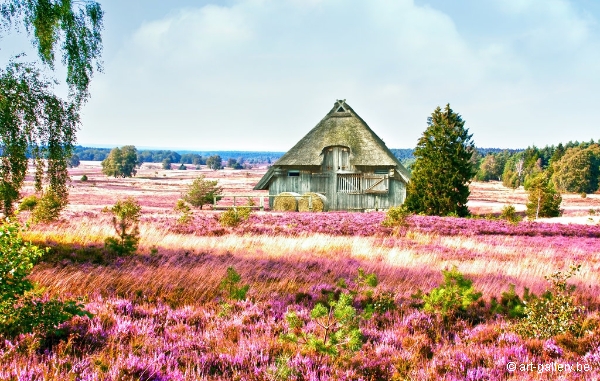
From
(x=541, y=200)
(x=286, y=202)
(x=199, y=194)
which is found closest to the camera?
(x=286, y=202)

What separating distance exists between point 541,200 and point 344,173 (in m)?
18.2

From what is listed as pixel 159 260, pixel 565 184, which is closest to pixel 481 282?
pixel 159 260

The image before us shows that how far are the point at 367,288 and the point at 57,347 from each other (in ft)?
16.2

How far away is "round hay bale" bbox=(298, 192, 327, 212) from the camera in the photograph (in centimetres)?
3041

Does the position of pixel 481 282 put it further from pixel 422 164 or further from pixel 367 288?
pixel 422 164

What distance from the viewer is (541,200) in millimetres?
35656

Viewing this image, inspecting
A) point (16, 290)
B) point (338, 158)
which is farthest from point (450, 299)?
point (338, 158)

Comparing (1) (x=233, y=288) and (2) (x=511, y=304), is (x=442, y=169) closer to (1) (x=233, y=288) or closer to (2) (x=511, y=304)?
(2) (x=511, y=304)

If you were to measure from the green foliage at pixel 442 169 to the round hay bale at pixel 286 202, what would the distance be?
896 cm

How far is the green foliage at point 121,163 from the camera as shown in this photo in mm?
103438

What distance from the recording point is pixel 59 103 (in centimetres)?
1055

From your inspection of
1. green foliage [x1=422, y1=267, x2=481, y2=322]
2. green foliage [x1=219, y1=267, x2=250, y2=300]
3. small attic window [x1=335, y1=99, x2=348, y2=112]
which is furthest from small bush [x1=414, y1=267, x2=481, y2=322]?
small attic window [x1=335, y1=99, x2=348, y2=112]

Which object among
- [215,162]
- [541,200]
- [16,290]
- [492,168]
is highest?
[215,162]

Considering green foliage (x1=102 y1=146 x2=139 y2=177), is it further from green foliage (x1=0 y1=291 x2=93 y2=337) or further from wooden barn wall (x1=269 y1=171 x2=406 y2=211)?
green foliage (x1=0 y1=291 x2=93 y2=337)
